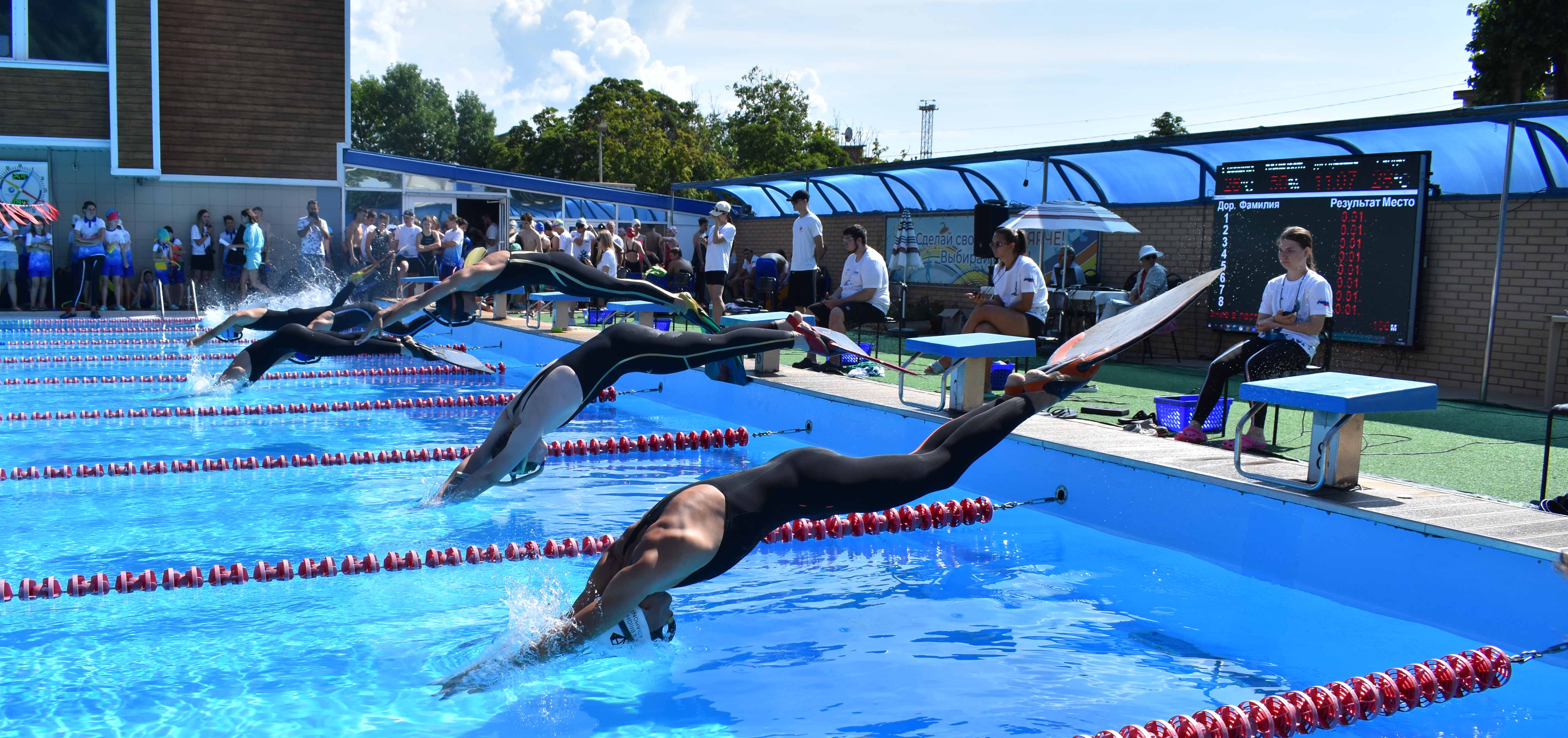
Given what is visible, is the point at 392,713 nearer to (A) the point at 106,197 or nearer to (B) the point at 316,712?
(B) the point at 316,712

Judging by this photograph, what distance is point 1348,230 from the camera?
9500 mm

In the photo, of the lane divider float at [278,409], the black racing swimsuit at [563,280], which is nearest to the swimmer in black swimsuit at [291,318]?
the lane divider float at [278,409]

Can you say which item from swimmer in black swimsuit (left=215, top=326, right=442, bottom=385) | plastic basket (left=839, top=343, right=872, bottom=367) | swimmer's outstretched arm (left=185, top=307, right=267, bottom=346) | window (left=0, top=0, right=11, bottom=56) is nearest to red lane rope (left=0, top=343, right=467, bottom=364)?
swimmer's outstretched arm (left=185, top=307, right=267, bottom=346)

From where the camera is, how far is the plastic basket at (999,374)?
7922 millimetres

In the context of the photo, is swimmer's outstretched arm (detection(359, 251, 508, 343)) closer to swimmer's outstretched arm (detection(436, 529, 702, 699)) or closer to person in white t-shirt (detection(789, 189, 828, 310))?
swimmer's outstretched arm (detection(436, 529, 702, 699))

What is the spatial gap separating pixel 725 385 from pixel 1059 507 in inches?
153

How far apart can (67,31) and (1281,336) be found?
1864cm

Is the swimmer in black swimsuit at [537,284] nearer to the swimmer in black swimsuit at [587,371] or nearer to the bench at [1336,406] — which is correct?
the swimmer in black swimsuit at [587,371]

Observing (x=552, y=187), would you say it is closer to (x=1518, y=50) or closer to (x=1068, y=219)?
(x=1068, y=219)

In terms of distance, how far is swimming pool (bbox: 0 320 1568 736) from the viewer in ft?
11.5

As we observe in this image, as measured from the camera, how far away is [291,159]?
18703 mm

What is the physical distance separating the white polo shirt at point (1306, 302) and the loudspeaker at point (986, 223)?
6.89 metres

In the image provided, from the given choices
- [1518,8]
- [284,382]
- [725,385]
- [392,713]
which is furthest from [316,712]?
[1518,8]

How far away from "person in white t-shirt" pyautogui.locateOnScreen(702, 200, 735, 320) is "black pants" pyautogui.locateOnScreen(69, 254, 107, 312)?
10327 mm
